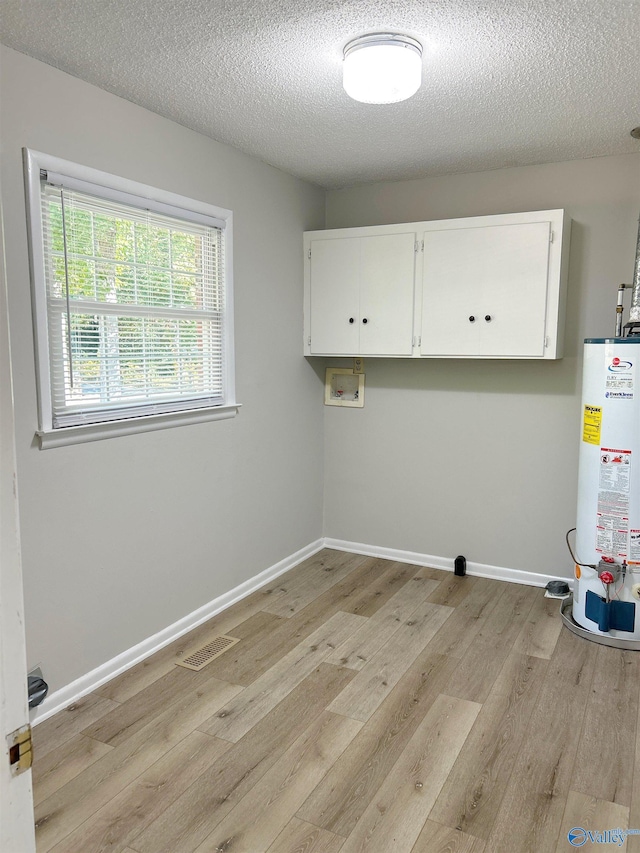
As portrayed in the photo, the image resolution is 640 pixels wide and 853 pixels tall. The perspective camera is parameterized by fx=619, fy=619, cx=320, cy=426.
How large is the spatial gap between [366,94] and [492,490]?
2.46 m

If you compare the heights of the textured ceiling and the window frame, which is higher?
the textured ceiling

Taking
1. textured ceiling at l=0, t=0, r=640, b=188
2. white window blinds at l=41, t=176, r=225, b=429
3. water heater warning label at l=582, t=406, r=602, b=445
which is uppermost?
textured ceiling at l=0, t=0, r=640, b=188

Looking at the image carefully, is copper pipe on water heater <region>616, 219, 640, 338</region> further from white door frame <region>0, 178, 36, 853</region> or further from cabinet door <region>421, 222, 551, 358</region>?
white door frame <region>0, 178, 36, 853</region>

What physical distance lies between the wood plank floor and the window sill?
3.51 ft

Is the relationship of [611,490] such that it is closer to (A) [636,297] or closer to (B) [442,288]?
(A) [636,297]

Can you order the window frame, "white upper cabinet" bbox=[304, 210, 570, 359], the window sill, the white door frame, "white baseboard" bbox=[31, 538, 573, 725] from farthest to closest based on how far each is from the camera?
"white upper cabinet" bbox=[304, 210, 570, 359], "white baseboard" bbox=[31, 538, 573, 725], the window sill, the window frame, the white door frame

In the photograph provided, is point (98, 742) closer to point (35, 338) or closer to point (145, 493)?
point (145, 493)

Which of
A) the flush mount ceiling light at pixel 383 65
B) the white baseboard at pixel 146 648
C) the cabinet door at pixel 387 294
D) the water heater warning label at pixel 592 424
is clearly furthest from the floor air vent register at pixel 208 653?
the flush mount ceiling light at pixel 383 65

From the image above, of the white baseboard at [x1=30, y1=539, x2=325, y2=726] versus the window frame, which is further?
the white baseboard at [x1=30, y1=539, x2=325, y2=726]

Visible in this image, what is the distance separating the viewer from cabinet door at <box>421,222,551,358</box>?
330 centimetres

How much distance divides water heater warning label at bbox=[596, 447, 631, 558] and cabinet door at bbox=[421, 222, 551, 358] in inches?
27.8

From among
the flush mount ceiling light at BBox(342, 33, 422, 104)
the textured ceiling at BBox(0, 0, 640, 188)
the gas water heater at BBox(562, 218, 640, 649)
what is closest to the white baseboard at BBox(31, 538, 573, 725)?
the gas water heater at BBox(562, 218, 640, 649)

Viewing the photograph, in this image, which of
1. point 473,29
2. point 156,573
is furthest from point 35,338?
point 473,29

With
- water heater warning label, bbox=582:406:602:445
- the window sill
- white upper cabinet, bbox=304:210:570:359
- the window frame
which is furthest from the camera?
white upper cabinet, bbox=304:210:570:359
